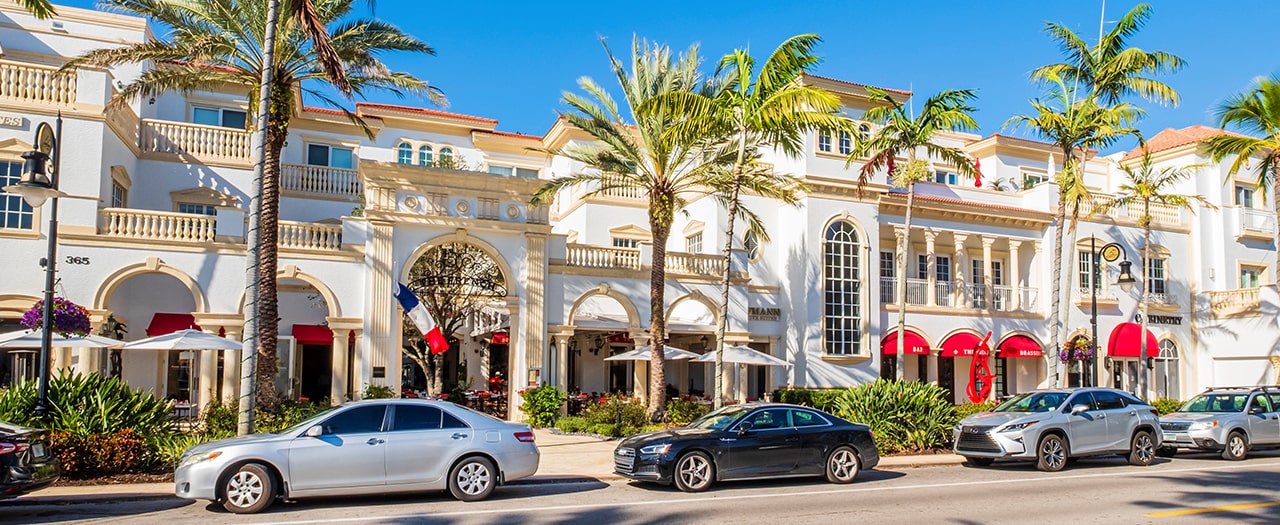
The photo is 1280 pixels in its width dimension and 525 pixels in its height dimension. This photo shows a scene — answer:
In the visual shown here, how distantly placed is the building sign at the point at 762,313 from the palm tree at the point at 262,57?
1419 centimetres

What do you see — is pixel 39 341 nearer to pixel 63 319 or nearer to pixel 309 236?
pixel 63 319

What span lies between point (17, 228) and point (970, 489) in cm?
2121

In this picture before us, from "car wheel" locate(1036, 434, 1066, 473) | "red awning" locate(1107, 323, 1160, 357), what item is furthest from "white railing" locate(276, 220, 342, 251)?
"red awning" locate(1107, 323, 1160, 357)

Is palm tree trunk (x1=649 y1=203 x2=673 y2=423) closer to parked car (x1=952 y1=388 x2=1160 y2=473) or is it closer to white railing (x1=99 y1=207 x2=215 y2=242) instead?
parked car (x1=952 y1=388 x2=1160 y2=473)

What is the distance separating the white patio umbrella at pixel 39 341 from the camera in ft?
59.5

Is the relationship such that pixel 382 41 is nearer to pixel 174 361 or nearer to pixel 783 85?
pixel 783 85

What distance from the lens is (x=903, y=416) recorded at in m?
19.6

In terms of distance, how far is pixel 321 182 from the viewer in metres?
29.5

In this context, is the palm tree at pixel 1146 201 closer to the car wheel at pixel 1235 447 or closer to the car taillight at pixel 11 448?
the car wheel at pixel 1235 447

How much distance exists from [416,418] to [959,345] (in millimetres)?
26153

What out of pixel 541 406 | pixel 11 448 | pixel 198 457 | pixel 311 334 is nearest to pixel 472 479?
pixel 198 457

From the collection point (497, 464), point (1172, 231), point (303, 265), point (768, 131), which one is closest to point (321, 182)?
point (303, 265)

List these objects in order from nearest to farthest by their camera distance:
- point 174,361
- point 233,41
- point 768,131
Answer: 1. point 233,41
2. point 768,131
3. point 174,361

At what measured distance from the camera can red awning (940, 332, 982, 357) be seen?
3425 cm
